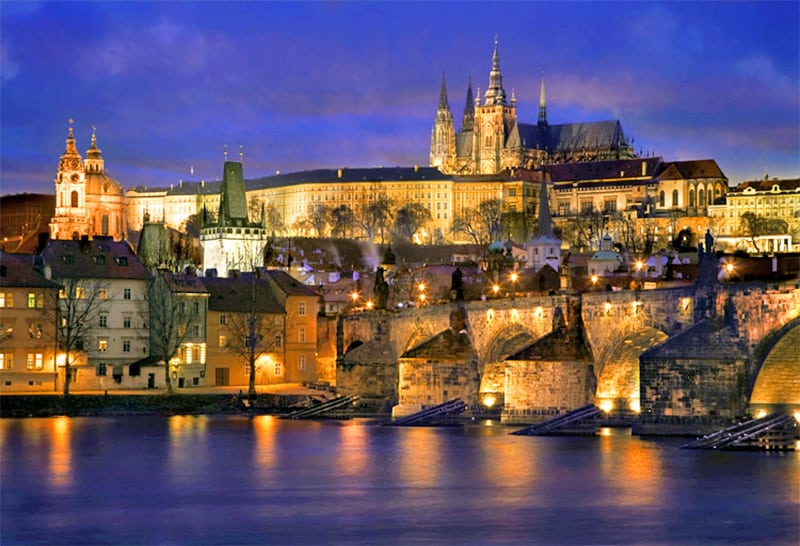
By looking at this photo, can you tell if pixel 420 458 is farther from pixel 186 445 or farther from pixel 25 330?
pixel 25 330

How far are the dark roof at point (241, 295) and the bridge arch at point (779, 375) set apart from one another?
4144 cm

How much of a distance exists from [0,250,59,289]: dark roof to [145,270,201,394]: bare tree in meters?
5.90

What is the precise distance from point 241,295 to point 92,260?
983 cm

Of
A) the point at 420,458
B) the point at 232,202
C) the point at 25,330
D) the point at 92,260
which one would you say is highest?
the point at 232,202

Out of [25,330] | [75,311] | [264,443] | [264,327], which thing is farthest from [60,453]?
[264,327]

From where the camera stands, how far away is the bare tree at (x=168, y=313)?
85000 millimetres

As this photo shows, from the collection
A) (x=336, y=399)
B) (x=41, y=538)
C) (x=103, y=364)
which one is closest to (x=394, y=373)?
(x=336, y=399)

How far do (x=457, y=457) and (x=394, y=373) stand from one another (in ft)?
75.7

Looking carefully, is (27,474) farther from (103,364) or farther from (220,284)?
(220,284)

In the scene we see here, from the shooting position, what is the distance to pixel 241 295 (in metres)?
94.3

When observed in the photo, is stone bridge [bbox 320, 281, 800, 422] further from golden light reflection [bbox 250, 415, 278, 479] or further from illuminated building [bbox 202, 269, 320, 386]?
illuminated building [bbox 202, 269, 320, 386]

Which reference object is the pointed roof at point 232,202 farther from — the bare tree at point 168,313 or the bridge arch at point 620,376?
the bridge arch at point 620,376

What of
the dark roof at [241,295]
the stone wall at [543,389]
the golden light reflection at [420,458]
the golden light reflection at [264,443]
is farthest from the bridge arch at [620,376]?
the dark roof at [241,295]

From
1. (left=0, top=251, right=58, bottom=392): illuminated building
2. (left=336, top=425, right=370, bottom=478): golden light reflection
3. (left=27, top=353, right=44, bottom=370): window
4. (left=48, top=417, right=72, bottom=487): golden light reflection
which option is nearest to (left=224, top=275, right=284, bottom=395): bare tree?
(left=0, top=251, right=58, bottom=392): illuminated building
